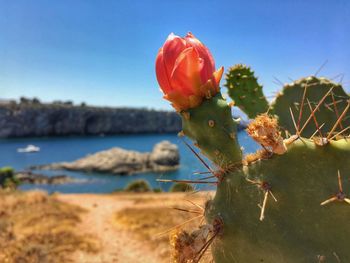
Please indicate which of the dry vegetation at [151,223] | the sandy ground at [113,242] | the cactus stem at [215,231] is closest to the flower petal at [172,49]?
the cactus stem at [215,231]

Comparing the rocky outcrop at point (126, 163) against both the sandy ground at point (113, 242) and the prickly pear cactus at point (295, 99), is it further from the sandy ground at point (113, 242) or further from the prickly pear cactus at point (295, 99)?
the prickly pear cactus at point (295, 99)

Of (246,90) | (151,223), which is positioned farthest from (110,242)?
(246,90)

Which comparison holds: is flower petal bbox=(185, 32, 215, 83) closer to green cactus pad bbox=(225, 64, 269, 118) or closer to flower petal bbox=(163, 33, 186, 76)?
flower petal bbox=(163, 33, 186, 76)

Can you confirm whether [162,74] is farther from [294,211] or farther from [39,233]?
[39,233]

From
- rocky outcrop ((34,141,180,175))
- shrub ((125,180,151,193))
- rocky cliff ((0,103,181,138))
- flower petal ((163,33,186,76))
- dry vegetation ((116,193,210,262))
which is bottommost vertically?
rocky cliff ((0,103,181,138))

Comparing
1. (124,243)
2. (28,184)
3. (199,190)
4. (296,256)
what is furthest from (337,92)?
(28,184)

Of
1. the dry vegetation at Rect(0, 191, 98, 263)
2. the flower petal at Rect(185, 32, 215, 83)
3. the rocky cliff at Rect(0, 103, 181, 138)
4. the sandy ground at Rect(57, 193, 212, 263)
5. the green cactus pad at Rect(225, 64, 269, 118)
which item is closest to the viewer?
the flower petal at Rect(185, 32, 215, 83)

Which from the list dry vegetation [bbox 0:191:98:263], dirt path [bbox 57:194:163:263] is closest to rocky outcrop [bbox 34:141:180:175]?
dirt path [bbox 57:194:163:263]
